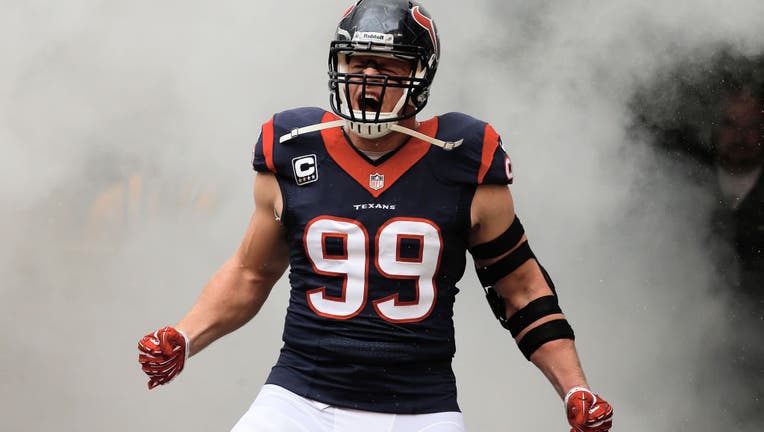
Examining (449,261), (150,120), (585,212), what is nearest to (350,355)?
(449,261)

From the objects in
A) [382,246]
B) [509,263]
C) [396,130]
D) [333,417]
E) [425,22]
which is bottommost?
[333,417]

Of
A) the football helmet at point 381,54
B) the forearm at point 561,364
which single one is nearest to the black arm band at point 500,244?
the forearm at point 561,364

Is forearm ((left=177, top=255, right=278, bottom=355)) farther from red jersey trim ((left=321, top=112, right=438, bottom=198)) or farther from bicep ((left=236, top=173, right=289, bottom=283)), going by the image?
red jersey trim ((left=321, top=112, right=438, bottom=198))

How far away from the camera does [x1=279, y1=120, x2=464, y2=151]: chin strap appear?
12.8 ft

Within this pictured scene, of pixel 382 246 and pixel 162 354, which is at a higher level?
pixel 382 246

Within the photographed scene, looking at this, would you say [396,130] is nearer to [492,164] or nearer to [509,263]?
[492,164]

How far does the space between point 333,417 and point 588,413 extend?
27.7 inches

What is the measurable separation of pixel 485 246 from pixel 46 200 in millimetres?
3471

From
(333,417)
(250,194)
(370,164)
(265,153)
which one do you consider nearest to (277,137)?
(265,153)

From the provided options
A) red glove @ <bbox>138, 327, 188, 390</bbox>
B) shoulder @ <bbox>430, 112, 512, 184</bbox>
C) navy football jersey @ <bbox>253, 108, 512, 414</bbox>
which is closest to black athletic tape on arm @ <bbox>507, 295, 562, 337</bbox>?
navy football jersey @ <bbox>253, 108, 512, 414</bbox>

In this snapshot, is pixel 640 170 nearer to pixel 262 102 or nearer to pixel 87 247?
pixel 262 102

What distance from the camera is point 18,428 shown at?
671 cm

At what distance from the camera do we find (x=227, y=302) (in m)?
4.17

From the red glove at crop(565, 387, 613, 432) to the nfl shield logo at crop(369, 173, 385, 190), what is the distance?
31.7 inches
